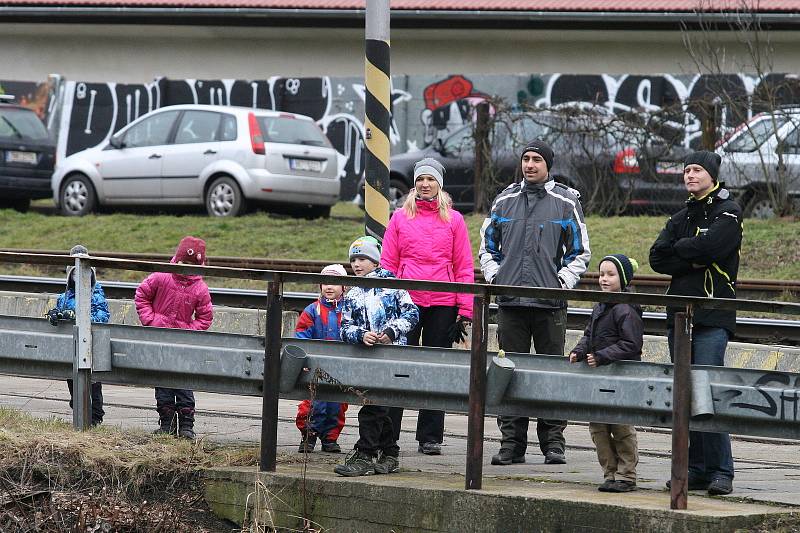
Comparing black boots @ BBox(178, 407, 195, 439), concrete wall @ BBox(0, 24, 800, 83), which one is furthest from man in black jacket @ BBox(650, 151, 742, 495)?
concrete wall @ BBox(0, 24, 800, 83)

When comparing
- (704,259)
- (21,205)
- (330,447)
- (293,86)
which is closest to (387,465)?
(330,447)

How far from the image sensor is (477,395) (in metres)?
7.00

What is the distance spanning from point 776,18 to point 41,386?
18838 mm

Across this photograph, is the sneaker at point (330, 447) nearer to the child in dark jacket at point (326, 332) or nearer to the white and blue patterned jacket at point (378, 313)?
the child in dark jacket at point (326, 332)

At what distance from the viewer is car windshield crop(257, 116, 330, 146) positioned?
21.0 metres

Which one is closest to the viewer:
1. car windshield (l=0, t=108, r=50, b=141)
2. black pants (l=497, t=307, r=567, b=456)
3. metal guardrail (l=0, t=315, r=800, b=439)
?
metal guardrail (l=0, t=315, r=800, b=439)

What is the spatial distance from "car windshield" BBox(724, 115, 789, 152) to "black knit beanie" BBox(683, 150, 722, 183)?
11461 millimetres

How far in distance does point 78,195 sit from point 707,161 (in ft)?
52.1

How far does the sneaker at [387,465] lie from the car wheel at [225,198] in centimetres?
1326

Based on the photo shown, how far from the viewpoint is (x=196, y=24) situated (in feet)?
101

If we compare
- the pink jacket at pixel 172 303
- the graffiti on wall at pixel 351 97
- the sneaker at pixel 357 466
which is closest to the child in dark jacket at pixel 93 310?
the pink jacket at pixel 172 303

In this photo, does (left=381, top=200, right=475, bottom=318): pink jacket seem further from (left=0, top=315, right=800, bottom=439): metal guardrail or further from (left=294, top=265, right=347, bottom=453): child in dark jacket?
(left=0, top=315, right=800, bottom=439): metal guardrail

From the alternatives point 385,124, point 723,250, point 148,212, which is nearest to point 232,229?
point 148,212

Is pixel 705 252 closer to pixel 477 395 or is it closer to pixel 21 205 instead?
pixel 477 395
